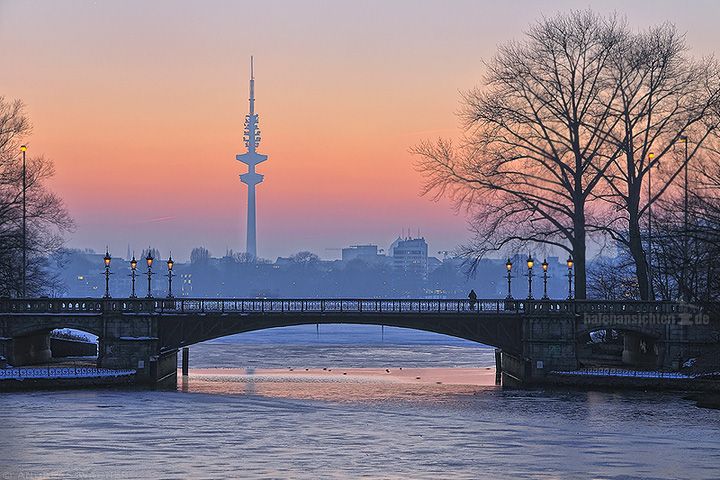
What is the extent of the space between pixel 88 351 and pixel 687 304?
183ft

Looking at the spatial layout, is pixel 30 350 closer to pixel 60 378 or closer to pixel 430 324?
pixel 60 378

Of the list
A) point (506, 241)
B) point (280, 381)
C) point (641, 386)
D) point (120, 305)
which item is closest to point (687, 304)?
point (641, 386)

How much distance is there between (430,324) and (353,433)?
28454 mm

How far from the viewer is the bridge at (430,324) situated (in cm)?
9081

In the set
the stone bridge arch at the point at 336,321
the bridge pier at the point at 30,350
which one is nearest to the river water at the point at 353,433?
the stone bridge arch at the point at 336,321

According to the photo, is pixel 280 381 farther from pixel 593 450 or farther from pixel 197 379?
pixel 593 450

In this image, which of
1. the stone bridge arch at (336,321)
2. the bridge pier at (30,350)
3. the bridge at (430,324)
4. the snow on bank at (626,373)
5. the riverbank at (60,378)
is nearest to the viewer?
the riverbank at (60,378)

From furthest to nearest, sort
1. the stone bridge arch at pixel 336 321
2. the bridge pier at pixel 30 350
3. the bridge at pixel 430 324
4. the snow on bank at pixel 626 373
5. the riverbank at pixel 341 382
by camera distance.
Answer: the bridge pier at pixel 30 350
the stone bridge arch at pixel 336 321
the bridge at pixel 430 324
the riverbank at pixel 341 382
the snow on bank at pixel 626 373

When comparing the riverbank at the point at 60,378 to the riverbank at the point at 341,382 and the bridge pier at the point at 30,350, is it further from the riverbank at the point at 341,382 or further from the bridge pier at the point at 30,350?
the riverbank at the point at 341,382

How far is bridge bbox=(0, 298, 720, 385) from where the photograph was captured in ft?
298

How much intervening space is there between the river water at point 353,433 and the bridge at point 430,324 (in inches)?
142

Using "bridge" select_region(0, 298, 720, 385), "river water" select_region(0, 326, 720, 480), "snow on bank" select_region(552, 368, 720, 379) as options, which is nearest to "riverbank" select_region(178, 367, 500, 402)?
"river water" select_region(0, 326, 720, 480)

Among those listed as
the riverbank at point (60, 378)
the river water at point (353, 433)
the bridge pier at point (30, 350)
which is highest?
the bridge pier at point (30, 350)

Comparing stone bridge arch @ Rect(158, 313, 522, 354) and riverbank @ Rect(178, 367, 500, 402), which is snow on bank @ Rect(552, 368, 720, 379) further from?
riverbank @ Rect(178, 367, 500, 402)
